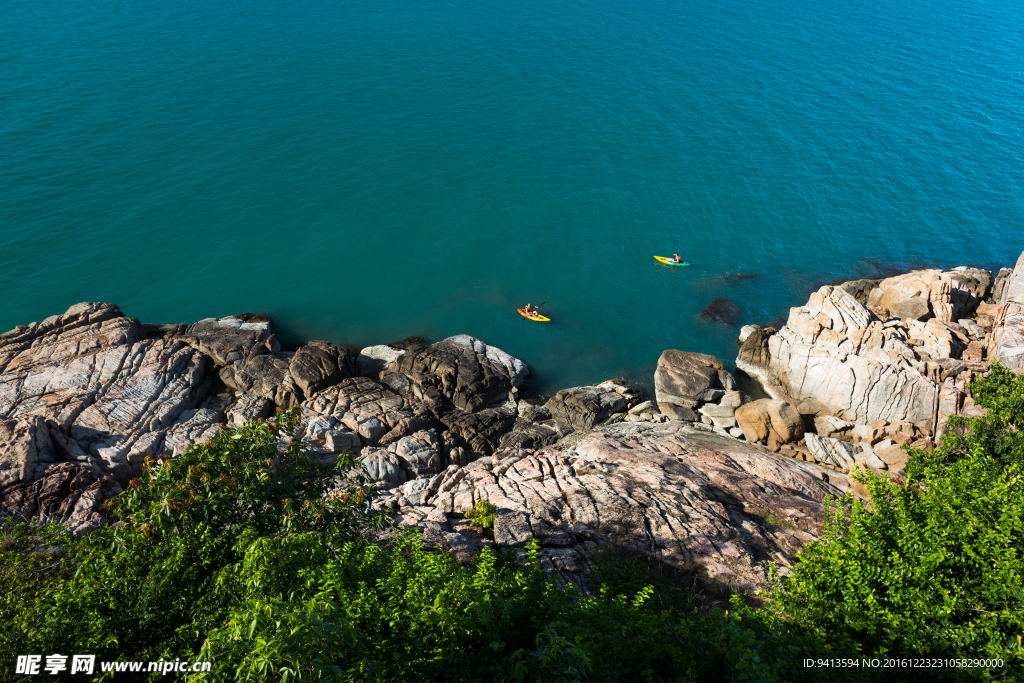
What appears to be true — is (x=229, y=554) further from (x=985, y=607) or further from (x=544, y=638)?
(x=985, y=607)

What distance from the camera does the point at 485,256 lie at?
5488cm

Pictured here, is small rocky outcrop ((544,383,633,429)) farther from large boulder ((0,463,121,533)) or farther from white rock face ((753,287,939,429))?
large boulder ((0,463,121,533))


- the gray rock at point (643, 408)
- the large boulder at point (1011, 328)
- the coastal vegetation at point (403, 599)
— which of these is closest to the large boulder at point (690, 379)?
the gray rock at point (643, 408)

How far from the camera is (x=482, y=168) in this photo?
218 feet

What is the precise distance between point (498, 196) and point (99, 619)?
55.4m

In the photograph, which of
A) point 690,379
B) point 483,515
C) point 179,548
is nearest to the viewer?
point 179,548

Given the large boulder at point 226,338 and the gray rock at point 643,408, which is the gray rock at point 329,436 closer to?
the large boulder at point 226,338

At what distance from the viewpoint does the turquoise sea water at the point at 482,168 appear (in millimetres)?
49406

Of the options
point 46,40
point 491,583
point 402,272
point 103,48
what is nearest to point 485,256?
point 402,272

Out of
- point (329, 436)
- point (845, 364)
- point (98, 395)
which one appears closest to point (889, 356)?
point (845, 364)

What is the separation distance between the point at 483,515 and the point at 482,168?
5013 cm

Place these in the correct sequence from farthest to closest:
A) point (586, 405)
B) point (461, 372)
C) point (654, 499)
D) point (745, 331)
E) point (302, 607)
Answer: point (745, 331), point (461, 372), point (586, 405), point (654, 499), point (302, 607)

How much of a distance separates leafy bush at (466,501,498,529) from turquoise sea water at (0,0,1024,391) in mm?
18690

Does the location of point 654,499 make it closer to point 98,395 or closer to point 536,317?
point 536,317
